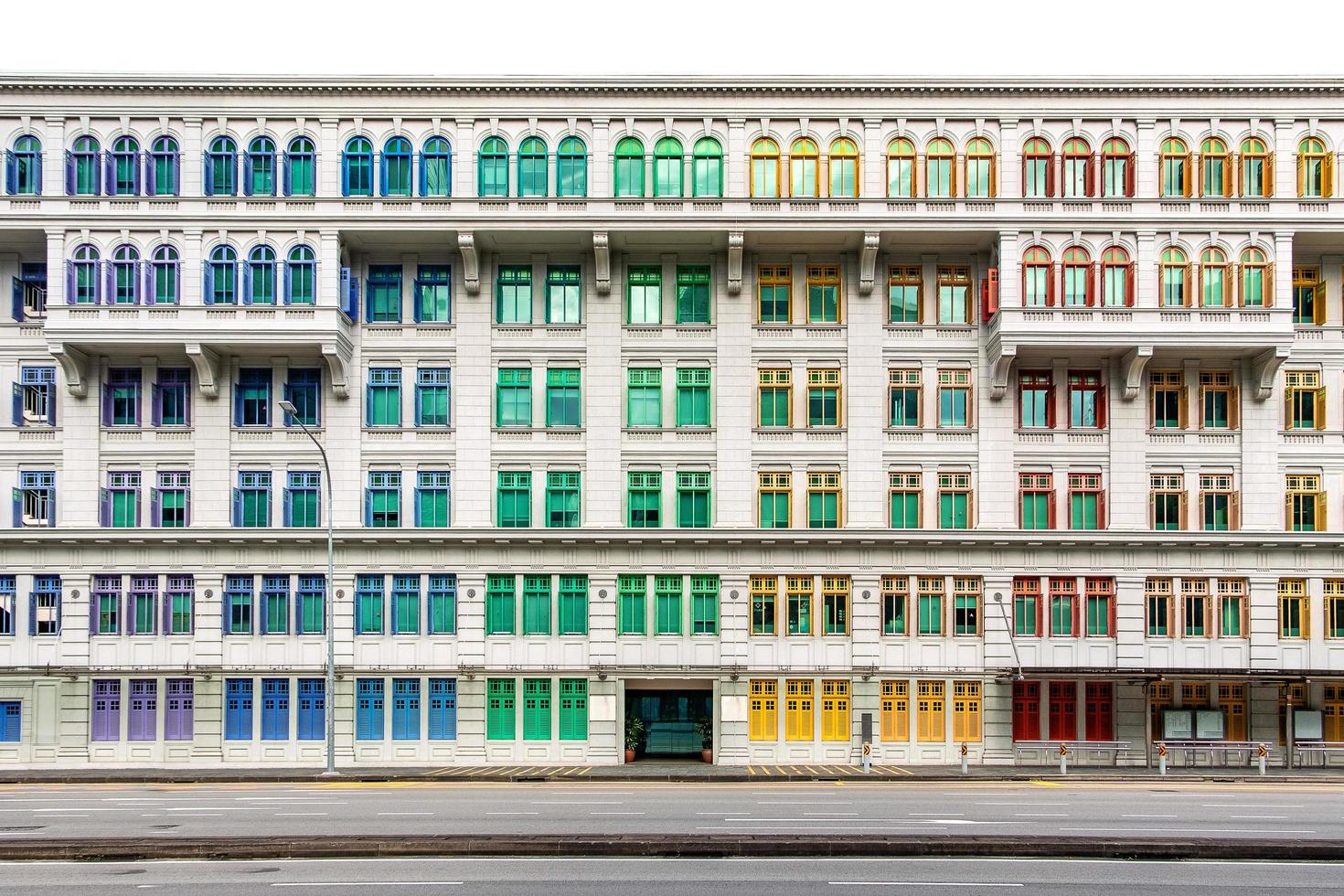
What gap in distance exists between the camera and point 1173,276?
37.0 m

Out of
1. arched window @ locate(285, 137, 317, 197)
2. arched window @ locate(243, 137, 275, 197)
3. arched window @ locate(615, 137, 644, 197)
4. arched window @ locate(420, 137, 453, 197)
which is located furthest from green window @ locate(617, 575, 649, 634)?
arched window @ locate(243, 137, 275, 197)

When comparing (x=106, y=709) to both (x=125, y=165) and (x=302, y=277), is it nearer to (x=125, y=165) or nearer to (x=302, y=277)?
(x=302, y=277)

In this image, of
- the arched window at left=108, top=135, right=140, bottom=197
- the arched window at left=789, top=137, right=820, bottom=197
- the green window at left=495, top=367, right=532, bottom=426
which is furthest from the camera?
the green window at left=495, top=367, right=532, bottom=426

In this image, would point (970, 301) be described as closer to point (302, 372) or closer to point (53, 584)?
point (302, 372)

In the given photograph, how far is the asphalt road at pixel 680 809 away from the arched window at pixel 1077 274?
15415 mm

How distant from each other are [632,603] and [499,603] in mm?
4345

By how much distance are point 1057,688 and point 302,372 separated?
26.9 metres

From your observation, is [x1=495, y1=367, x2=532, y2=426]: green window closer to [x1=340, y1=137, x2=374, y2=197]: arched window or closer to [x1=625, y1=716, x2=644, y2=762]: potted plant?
[x1=340, y1=137, x2=374, y2=197]: arched window

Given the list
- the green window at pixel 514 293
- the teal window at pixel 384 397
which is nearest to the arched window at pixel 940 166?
the green window at pixel 514 293

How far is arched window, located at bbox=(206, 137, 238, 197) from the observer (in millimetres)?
37469

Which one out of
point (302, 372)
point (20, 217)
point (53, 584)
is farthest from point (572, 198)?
point (53, 584)

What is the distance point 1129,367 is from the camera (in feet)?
121

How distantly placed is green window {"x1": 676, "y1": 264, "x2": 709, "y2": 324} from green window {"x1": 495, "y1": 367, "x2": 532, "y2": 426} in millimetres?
5595

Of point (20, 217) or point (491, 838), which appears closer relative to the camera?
point (491, 838)
